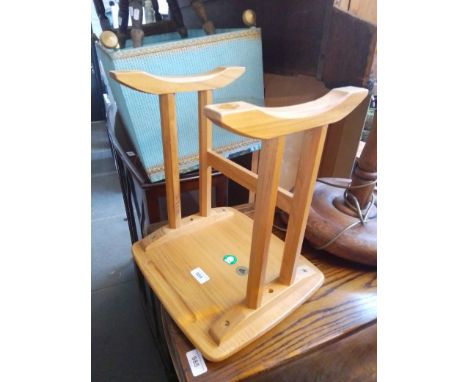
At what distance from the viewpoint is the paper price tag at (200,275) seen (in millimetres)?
478

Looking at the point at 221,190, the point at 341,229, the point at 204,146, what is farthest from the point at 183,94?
the point at 341,229

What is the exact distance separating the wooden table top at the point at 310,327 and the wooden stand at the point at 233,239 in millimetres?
19

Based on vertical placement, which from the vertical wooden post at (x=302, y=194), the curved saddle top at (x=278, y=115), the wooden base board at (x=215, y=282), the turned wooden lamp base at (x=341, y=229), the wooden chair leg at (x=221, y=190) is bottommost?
the wooden chair leg at (x=221, y=190)

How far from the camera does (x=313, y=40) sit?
60 centimetres

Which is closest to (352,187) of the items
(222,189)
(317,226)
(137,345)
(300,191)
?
(317,226)

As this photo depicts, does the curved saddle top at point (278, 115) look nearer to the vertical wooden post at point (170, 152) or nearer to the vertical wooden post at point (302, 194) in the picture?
the vertical wooden post at point (302, 194)

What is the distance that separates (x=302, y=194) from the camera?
40cm

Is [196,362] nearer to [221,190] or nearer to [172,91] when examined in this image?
[172,91]

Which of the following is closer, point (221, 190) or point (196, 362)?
point (196, 362)

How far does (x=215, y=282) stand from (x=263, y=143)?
0.25 metres

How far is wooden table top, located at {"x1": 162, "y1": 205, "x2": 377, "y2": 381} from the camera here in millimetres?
388

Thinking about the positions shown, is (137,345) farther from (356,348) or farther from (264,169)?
(264,169)

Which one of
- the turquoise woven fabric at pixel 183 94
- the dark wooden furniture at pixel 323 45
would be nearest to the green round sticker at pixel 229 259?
the turquoise woven fabric at pixel 183 94

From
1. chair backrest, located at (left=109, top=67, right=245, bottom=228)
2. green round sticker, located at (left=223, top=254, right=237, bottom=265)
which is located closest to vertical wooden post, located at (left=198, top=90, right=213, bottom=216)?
chair backrest, located at (left=109, top=67, right=245, bottom=228)
